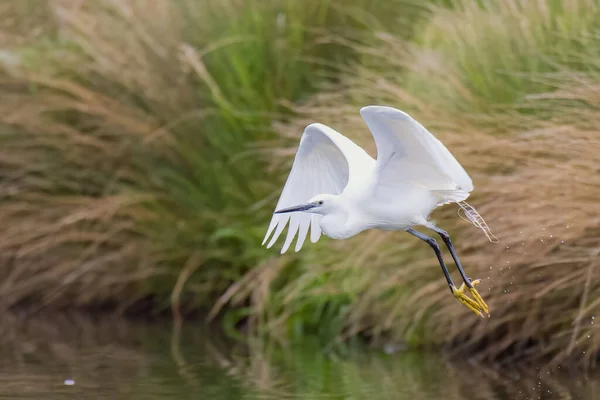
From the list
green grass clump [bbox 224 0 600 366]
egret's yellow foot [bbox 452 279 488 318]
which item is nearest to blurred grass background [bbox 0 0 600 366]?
green grass clump [bbox 224 0 600 366]

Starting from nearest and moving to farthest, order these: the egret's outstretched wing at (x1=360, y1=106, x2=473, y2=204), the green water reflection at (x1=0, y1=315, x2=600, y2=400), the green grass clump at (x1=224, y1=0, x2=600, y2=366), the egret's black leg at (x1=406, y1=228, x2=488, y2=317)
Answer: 1. the egret's outstretched wing at (x1=360, y1=106, x2=473, y2=204)
2. the egret's black leg at (x1=406, y1=228, x2=488, y2=317)
3. the green water reflection at (x1=0, y1=315, x2=600, y2=400)
4. the green grass clump at (x1=224, y1=0, x2=600, y2=366)

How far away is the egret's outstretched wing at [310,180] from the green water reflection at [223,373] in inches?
31.8

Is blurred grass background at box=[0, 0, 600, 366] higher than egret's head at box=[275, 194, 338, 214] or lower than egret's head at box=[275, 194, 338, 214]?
higher

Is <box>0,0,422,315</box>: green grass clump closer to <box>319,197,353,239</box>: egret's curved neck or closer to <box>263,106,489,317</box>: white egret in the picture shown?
<box>263,106,489,317</box>: white egret

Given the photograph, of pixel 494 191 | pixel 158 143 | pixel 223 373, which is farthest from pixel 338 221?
pixel 158 143

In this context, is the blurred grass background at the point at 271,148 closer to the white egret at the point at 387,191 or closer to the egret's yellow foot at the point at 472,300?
the egret's yellow foot at the point at 472,300

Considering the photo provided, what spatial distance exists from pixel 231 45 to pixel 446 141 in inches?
104

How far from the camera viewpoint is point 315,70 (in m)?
9.12

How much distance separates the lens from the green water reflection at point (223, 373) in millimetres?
6043

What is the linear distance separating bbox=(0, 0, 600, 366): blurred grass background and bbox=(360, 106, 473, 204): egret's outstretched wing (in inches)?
40.2

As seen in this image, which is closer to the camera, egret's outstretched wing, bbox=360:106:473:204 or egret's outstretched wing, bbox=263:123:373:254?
egret's outstretched wing, bbox=360:106:473:204

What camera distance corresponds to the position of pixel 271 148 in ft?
28.3

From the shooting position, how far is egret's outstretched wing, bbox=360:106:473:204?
4816 mm

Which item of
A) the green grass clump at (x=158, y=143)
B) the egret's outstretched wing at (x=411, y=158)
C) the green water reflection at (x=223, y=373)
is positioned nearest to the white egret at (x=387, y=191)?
the egret's outstretched wing at (x=411, y=158)
